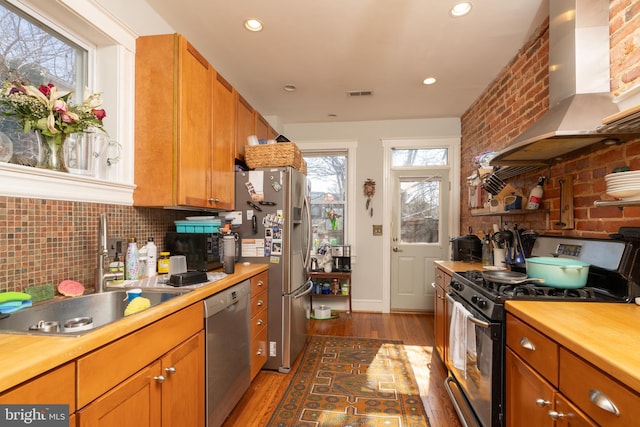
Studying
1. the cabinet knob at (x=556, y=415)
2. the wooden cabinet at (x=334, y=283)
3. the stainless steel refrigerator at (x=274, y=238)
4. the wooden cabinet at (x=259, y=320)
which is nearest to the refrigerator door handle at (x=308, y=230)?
the stainless steel refrigerator at (x=274, y=238)

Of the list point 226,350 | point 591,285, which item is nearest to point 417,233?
point 591,285

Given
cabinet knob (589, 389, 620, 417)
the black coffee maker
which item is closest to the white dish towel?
cabinet knob (589, 389, 620, 417)

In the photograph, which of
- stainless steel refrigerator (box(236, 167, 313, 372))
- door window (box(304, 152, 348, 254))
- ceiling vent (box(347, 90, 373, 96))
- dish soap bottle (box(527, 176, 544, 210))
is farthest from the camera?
door window (box(304, 152, 348, 254))

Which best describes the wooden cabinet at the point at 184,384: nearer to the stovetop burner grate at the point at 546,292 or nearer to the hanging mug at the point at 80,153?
the hanging mug at the point at 80,153

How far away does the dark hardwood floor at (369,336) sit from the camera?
1902 mm

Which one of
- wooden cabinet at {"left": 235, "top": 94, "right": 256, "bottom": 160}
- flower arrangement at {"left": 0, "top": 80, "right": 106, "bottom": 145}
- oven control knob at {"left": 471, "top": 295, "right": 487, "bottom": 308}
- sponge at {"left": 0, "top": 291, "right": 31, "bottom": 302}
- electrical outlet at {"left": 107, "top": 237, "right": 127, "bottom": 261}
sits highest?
wooden cabinet at {"left": 235, "top": 94, "right": 256, "bottom": 160}

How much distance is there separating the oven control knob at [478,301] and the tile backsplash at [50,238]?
2.06 meters

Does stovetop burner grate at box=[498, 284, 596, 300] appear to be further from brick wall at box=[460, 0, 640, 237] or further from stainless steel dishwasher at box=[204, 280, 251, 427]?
stainless steel dishwasher at box=[204, 280, 251, 427]

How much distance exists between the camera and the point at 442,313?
8.13 ft

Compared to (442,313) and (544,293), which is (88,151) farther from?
(442,313)

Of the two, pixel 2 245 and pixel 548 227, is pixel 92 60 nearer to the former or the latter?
pixel 2 245

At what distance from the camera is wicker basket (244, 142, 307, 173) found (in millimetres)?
2561

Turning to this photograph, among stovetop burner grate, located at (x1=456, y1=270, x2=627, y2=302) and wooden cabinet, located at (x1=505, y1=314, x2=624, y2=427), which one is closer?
wooden cabinet, located at (x1=505, y1=314, x2=624, y2=427)

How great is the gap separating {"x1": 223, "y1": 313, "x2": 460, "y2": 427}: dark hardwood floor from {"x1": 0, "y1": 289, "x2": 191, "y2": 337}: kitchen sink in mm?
1011
